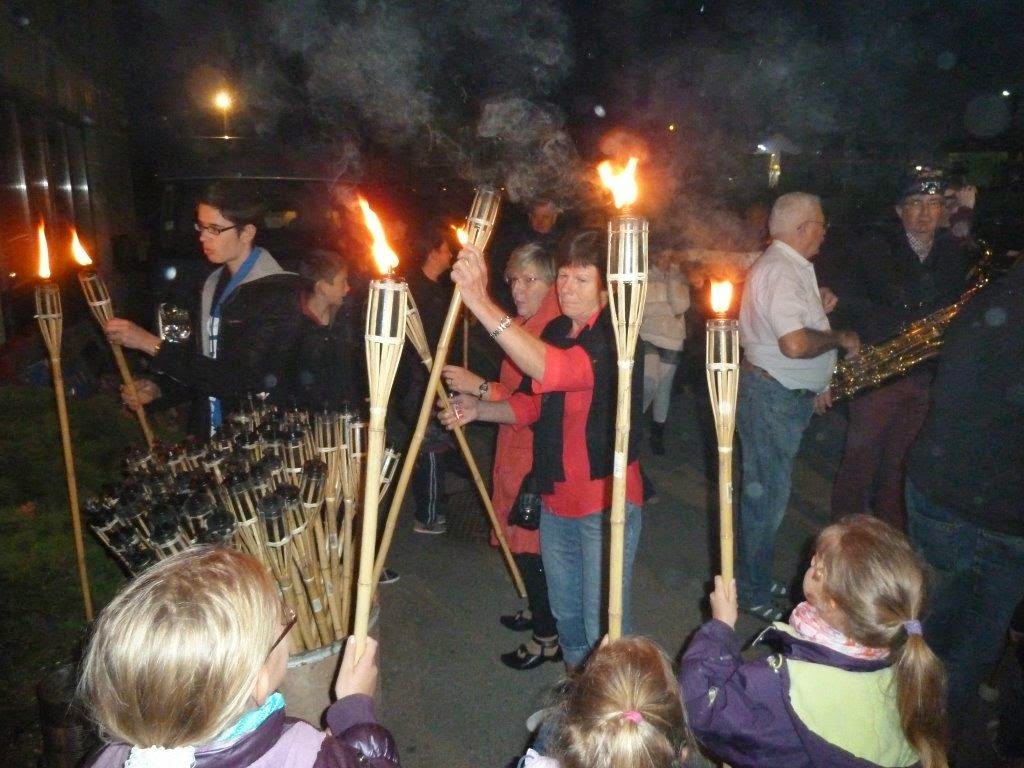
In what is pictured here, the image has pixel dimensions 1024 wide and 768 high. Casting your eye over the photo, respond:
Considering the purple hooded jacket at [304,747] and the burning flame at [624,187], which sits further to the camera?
the burning flame at [624,187]

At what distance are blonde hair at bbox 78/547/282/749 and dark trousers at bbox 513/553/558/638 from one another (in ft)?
7.07

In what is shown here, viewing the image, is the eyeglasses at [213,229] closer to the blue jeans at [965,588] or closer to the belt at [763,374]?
the belt at [763,374]

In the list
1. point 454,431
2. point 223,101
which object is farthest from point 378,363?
point 223,101

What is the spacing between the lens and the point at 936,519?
108 inches

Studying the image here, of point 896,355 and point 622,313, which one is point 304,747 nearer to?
point 622,313

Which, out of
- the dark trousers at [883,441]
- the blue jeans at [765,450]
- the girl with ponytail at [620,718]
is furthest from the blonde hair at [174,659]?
the dark trousers at [883,441]

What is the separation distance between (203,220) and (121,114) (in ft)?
35.1

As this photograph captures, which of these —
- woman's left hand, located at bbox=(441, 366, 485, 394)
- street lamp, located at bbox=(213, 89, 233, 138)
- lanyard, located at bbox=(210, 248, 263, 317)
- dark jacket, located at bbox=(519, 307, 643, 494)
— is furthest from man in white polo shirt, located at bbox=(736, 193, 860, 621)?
street lamp, located at bbox=(213, 89, 233, 138)

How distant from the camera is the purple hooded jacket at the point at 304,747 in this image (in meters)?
1.42

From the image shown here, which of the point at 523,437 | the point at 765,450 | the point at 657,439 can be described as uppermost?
the point at 523,437

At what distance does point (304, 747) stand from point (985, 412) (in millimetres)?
2381

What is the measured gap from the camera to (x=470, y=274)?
2.14m

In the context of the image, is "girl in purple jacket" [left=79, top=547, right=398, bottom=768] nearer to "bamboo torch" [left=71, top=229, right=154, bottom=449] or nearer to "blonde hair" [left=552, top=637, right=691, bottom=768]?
"blonde hair" [left=552, top=637, right=691, bottom=768]

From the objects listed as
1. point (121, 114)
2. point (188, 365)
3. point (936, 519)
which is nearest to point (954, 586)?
point (936, 519)
